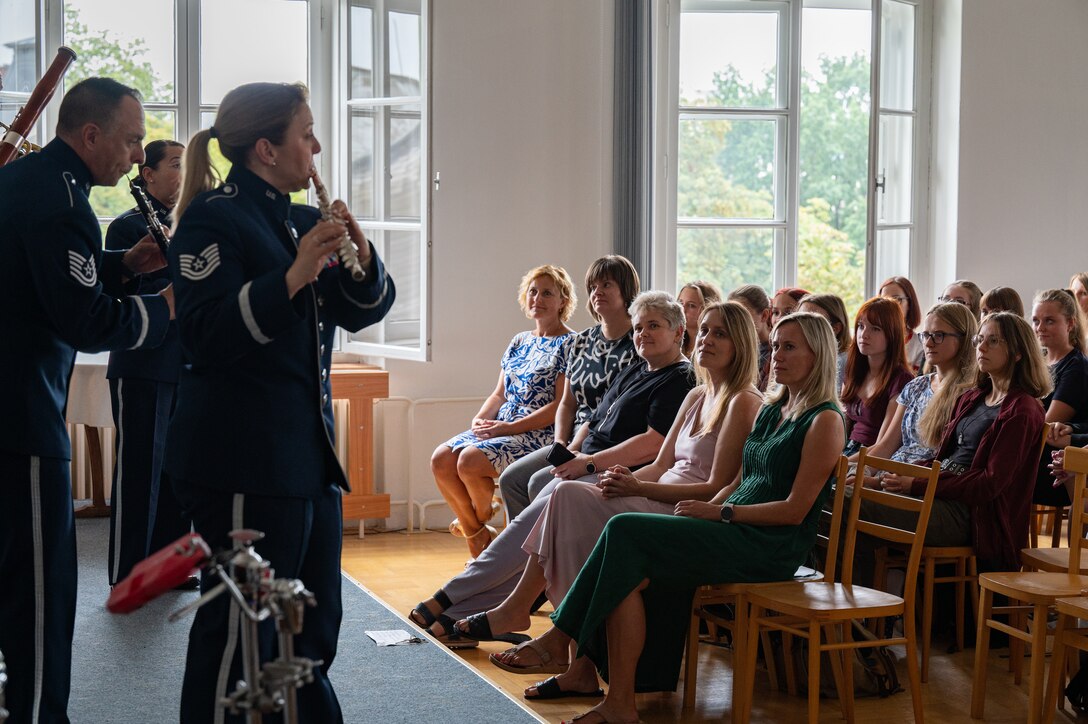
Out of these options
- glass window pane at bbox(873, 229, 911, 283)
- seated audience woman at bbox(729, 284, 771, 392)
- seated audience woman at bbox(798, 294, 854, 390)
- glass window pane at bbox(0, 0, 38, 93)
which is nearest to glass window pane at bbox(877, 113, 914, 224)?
glass window pane at bbox(873, 229, 911, 283)

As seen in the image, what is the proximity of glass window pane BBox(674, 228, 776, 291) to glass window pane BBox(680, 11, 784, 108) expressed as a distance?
0.69m

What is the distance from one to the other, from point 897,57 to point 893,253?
44.0 inches

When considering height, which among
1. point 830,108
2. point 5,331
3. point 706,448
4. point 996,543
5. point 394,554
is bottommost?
point 394,554

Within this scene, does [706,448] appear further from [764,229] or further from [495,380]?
[764,229]

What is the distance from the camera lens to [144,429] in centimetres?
423

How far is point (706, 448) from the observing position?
3922 mm

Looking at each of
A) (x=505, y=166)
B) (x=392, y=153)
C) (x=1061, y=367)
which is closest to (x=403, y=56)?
(x=392, y=153)

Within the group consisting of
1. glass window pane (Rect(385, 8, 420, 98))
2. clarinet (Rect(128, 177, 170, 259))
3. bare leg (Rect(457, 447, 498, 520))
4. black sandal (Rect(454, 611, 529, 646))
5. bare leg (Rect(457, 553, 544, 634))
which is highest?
glass window pane (Rect(385, 8, 420, 98))

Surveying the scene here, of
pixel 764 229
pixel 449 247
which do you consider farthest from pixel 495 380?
pixel 764 229

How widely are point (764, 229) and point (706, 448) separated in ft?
9.94

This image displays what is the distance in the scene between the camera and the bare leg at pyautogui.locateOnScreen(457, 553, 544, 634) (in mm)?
4059

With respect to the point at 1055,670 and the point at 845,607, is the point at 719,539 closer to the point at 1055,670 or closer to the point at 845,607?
the point at 845,607

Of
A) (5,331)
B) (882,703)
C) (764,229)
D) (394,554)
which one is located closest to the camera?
(5,331)

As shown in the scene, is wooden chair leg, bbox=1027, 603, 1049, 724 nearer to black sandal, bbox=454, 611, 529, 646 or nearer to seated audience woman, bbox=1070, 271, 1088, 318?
black sandal, bbox=454, 611, 529, 646
